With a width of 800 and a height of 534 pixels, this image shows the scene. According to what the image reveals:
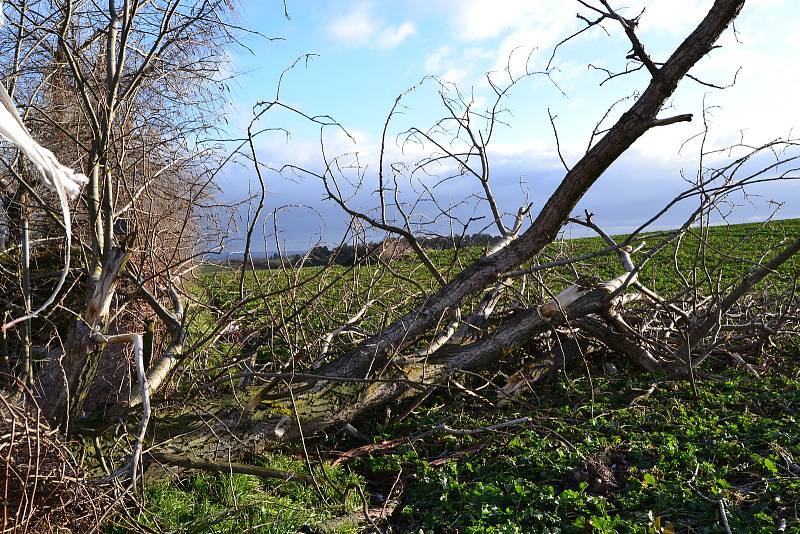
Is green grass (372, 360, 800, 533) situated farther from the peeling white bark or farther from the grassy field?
the peeling white bark

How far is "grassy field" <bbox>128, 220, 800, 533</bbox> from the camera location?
2930 millimetres

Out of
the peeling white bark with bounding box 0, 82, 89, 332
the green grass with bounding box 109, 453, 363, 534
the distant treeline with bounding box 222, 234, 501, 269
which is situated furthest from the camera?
the distant treeline with bounding box 222, 234, 501, 269

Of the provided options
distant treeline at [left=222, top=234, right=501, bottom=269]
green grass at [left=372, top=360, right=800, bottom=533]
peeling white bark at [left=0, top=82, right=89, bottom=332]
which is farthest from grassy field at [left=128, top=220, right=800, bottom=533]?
peeling white bark at [left=0, top=82, right=89, bottom=332]

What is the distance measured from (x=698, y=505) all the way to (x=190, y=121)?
4.74m

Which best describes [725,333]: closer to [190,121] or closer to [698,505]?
[698,505]

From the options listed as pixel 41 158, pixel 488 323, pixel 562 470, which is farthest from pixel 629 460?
pixel 41 158

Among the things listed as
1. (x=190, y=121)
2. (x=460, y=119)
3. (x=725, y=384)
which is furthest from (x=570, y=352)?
(x=190, y=121)

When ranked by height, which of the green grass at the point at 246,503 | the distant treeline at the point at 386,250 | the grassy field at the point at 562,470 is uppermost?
the distant treeline at the point at 386,250

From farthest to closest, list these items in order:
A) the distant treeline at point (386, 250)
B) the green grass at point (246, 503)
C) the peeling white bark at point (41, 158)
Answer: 1. the distant treeline at point (386, 250)
2. the green grass at point (246, 503)
3. the peeling white bark at point (41, 158)

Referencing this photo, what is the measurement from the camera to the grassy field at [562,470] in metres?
2.93

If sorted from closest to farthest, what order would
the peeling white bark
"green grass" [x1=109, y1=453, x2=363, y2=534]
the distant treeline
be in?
the peeling white bark → "green grass" [x1=109, y1=453, x2=363, y2=534] → the distant treeline

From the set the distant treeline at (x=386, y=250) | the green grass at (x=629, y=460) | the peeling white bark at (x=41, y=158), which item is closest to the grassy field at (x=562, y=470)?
the green grass at (x=629, y=460)

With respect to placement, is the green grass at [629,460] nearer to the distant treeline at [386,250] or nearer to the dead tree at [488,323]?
the dead tree at [488,323]

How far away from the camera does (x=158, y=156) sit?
548 cm
